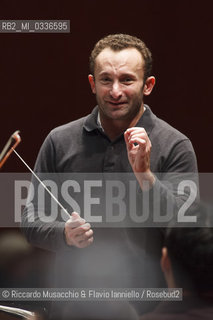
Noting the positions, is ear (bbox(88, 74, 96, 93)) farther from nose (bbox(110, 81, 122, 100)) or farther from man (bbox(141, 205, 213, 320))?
man (bbox(141, 205, 213, 320))

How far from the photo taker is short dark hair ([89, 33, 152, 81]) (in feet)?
6.45

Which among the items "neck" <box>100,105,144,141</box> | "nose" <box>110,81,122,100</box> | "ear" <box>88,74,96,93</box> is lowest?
"neck" <box>100,105,144,141</box>

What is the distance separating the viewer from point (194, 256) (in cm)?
146

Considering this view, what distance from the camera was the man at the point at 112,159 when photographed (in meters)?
1.94

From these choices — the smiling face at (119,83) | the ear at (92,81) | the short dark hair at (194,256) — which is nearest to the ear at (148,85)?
the smiling face at (119,83)

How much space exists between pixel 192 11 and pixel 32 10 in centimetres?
48

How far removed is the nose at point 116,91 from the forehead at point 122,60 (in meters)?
0.04

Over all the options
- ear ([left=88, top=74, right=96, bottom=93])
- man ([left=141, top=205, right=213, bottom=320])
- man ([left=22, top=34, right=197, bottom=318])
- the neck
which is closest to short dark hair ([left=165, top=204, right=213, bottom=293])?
man ([left=141, top=205, right=213, bottom=320])

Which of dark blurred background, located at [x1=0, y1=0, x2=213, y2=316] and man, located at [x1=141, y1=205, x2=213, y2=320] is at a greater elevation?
dark blurred background, located at [x1=0, y1=0, x2=213, y2=316]

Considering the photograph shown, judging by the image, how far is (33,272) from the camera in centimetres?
204

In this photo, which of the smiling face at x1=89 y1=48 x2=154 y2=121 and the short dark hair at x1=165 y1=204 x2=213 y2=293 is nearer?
the short dark hair at x1=165 y1=204 x2=213 y2=293

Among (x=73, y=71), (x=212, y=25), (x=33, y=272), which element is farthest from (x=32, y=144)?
(x=212, y=25)

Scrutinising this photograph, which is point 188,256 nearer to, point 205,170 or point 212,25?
point 205,170

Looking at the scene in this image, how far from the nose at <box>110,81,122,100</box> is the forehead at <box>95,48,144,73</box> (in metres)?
0.04
